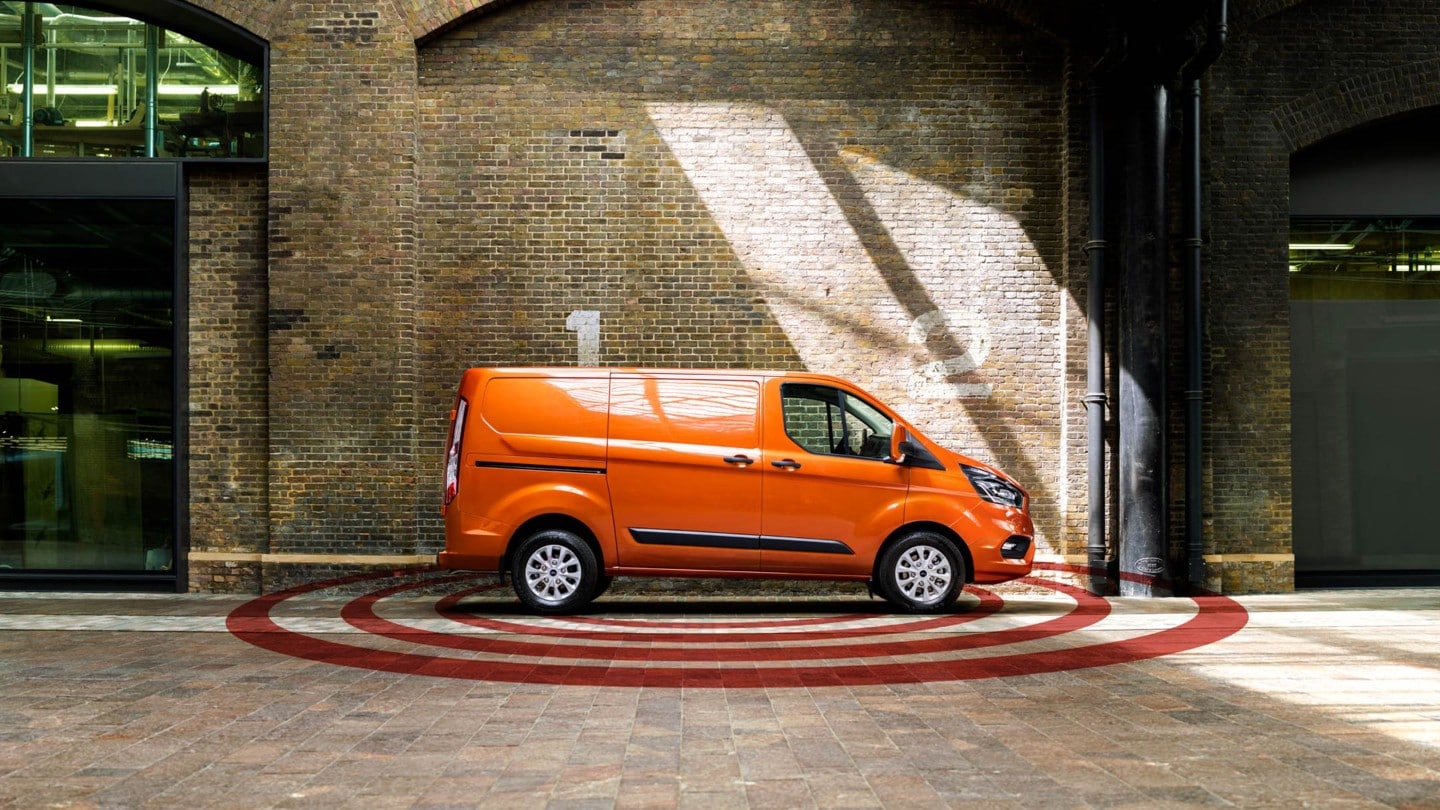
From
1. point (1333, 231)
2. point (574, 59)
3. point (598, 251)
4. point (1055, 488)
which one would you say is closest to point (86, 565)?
point (598, 251)

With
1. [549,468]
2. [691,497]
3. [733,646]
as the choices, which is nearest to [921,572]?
[691,497]

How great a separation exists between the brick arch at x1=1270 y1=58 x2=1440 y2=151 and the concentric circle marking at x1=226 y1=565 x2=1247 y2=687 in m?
4.66

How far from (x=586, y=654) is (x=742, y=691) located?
1543mm

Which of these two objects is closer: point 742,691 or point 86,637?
point 742,691

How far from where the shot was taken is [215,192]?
1063cm

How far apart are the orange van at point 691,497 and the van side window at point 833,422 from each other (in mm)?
24

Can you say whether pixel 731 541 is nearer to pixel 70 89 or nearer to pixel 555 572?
pixel 555 572

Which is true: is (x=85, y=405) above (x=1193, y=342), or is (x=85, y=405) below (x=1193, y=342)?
below

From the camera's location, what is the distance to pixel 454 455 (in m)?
8.90

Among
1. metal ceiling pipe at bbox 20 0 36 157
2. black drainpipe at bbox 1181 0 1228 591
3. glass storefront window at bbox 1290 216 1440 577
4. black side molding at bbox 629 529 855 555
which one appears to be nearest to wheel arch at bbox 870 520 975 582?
black side molding at bbox 629 529 855 555

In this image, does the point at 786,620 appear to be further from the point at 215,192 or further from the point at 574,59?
the point at 215,192

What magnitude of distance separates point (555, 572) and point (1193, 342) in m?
6.11

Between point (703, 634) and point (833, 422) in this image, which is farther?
point (833, 422)

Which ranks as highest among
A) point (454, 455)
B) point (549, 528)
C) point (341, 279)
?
point (341, 279)
